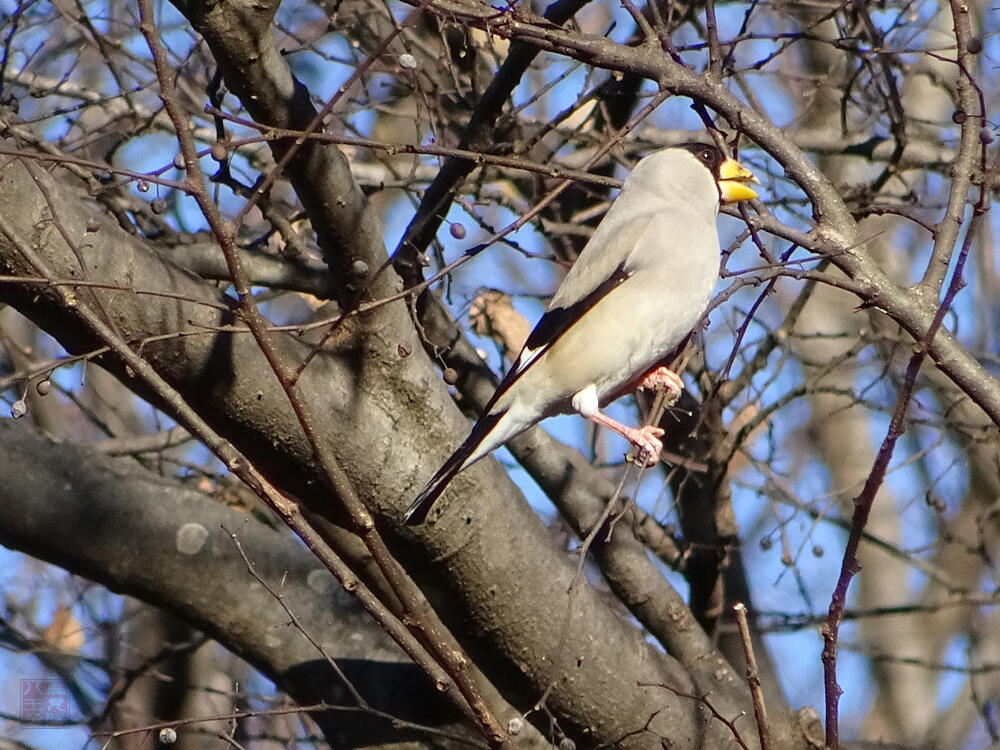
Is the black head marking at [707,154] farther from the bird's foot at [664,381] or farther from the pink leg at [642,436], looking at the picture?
the pink leg at [642,436]

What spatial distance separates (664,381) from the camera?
4.34 m

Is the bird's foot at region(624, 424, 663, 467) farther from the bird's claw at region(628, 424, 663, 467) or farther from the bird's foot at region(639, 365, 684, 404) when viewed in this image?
the bird's foot at region(639, 365, 684, 404)

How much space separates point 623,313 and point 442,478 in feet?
3.26

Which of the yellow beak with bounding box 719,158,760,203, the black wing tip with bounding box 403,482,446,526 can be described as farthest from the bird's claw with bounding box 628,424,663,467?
the yellow beak with bounding box 719,158,760,203

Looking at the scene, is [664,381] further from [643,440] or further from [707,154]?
[707,154]

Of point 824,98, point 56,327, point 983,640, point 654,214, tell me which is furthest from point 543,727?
point 983,640

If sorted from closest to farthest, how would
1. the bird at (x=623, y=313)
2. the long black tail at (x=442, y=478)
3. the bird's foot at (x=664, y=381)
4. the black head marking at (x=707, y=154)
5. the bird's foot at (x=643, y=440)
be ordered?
the long black tail at (x=442, y=478) < the bird's foot at (x=643, y=440) < the bird at (x=623, y=313) < the bird's foot at (x=664, y=381) < the black head marking at (x=707, y=154)

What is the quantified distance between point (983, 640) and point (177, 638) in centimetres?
548

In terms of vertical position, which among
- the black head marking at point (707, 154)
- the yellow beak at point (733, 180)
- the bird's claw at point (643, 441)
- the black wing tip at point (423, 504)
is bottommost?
the black wing tip at point (423, 504)

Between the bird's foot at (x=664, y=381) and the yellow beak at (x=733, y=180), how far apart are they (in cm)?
67

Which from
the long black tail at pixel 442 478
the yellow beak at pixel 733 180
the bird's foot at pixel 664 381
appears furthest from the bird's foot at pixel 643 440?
the yellow beak at pixel 733 180

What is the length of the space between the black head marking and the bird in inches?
6.3

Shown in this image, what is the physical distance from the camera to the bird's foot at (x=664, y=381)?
14.1 ft

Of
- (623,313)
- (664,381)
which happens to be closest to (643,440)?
(664,381)
